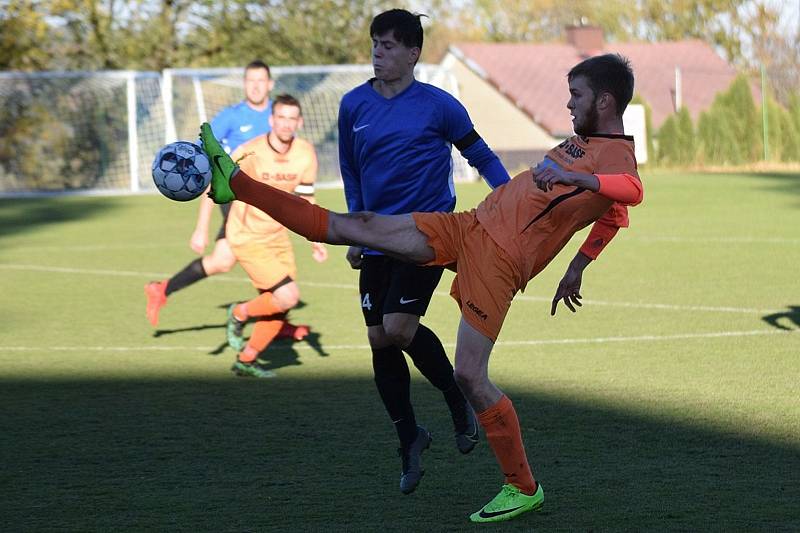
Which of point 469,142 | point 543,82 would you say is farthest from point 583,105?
point 543,82

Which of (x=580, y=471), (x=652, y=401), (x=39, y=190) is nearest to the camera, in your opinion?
(x=580, y=471)

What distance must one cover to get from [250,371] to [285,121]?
A: 5.53 ft

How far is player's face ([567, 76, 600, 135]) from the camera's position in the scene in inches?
202

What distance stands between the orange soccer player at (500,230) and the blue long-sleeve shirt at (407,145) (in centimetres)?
95

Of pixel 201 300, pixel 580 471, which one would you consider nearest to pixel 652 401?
pixel 580 471

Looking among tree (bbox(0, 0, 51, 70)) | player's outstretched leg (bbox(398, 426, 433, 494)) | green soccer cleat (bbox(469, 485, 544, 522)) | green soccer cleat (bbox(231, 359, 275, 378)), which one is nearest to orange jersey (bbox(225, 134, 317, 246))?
green soccer cleat (bbox(231, 359, 275, 378))

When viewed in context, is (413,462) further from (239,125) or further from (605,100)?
(239,125)

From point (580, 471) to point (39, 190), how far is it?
27.5 metres

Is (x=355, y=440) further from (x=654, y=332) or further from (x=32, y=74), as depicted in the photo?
(x=32, y=74)

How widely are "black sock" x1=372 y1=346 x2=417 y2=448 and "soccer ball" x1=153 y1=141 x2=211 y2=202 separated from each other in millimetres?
1321

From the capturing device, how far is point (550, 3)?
7300 centimetres

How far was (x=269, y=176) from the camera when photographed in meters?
9.03

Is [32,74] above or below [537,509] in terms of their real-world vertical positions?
above

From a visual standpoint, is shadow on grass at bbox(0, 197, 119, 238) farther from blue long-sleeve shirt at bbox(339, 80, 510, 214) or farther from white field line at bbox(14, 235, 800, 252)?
blue long-sleeve shirt at bbox(339, 80, 510, 214)
